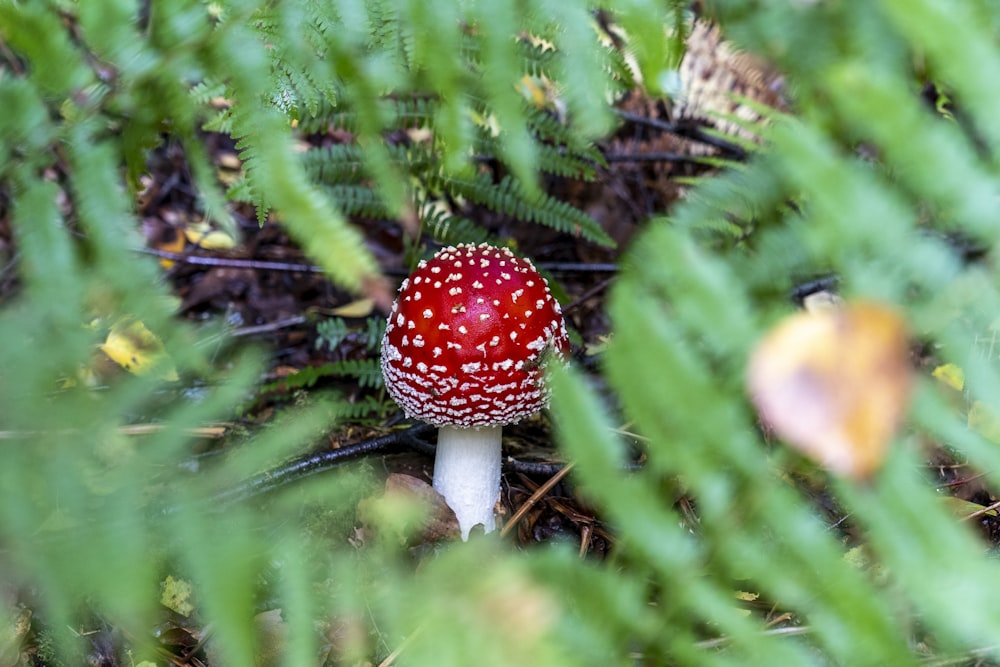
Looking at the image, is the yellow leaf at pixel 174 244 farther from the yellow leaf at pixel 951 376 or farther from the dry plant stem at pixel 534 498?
the yellow leaf at pixel 951 376

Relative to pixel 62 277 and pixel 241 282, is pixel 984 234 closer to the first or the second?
pixel 62 277

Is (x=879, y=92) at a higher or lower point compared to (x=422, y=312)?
higher

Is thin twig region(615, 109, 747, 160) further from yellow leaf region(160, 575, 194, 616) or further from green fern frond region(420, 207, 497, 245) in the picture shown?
yellow leaf region(160, 575, 194, 616)

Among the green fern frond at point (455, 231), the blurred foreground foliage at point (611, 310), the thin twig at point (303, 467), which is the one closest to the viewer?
the blurred foreground foliage at point (611, 310)

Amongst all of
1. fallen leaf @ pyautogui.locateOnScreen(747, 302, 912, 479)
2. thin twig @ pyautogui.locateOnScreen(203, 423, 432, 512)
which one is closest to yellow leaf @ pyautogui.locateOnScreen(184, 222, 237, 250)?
thin twig @ pyautogui.locateOnScreen(203, 423, 432, 512)

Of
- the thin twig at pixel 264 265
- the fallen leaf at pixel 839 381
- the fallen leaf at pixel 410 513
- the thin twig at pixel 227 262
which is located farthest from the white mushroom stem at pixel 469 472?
the fallen leaf at pixel 839 381

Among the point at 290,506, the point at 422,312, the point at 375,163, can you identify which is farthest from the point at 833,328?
the point at 422,312
